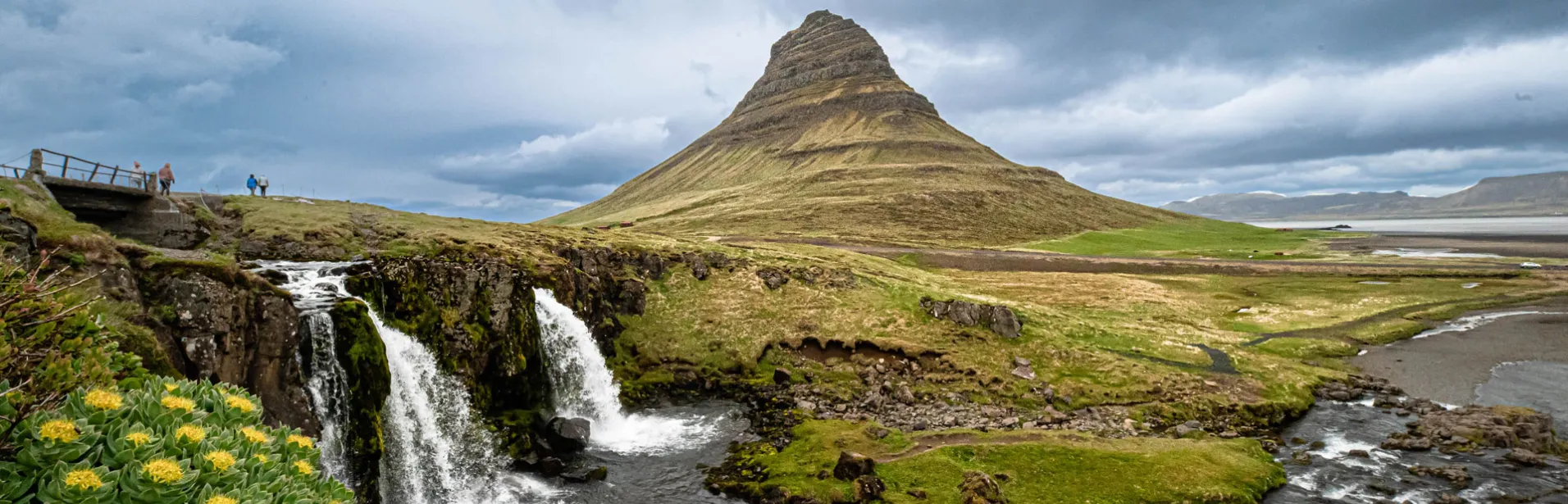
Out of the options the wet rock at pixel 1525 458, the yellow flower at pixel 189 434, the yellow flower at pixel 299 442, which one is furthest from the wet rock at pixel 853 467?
the wet rock at pixel 1525 458

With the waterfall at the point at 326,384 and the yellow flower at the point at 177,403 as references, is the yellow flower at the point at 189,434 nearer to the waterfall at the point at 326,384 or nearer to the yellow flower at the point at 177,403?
the yellow flower at the point at 177,403

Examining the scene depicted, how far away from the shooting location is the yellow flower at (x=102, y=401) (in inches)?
284

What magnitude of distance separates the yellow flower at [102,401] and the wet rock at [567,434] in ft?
82.3

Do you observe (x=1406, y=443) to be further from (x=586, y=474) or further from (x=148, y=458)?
(x=148, y=458)

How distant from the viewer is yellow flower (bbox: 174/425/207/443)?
7180 mm

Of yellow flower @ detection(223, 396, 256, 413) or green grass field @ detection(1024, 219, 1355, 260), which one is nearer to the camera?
yellow flower @ detection(223, 396, 256, 413)

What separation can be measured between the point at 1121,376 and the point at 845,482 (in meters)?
21.8

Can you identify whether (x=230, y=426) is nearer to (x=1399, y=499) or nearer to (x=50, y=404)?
(x=50, y=404)

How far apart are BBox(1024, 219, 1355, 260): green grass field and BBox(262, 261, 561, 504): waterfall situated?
379ft

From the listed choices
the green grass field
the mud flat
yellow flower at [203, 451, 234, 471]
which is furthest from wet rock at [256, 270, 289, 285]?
the green grass field

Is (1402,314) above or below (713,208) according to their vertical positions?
below

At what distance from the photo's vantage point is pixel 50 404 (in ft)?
24.4

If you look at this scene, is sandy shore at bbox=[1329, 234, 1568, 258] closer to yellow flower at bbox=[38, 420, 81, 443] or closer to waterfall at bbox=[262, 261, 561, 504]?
waterfall at bbox=[262, 261, 561, 504]

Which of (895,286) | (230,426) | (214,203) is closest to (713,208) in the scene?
(895,286)
